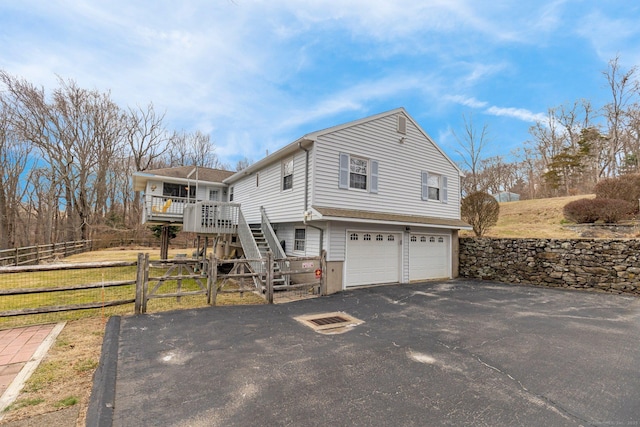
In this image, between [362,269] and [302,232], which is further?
Answer: [302,232]

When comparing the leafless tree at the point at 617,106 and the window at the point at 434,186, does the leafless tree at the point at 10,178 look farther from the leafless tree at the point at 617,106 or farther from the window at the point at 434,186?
the leafless tree at the point at 617,106

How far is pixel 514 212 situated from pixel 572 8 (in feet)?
48.7

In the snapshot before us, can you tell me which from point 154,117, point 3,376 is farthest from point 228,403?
point 154,117

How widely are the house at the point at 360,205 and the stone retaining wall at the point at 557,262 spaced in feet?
3.44

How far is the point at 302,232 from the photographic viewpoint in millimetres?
11211

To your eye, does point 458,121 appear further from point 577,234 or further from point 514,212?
point 577,234

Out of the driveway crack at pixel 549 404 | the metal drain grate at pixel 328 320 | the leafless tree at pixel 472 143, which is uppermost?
the leafless tree at pixel 472 143

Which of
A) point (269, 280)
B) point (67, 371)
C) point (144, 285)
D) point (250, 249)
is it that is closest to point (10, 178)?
point (250, 249)

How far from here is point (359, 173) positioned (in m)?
10.8

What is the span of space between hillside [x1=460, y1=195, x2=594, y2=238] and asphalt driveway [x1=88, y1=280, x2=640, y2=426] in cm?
883

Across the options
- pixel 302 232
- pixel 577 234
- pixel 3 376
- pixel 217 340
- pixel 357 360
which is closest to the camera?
pixel 3 376

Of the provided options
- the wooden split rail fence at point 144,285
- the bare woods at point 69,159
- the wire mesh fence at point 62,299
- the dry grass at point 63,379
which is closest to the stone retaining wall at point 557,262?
the wooden split rail fence at point 144,285

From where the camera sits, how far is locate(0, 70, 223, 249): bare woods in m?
23.1

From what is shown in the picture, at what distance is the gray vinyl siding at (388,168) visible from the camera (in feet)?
32.6
